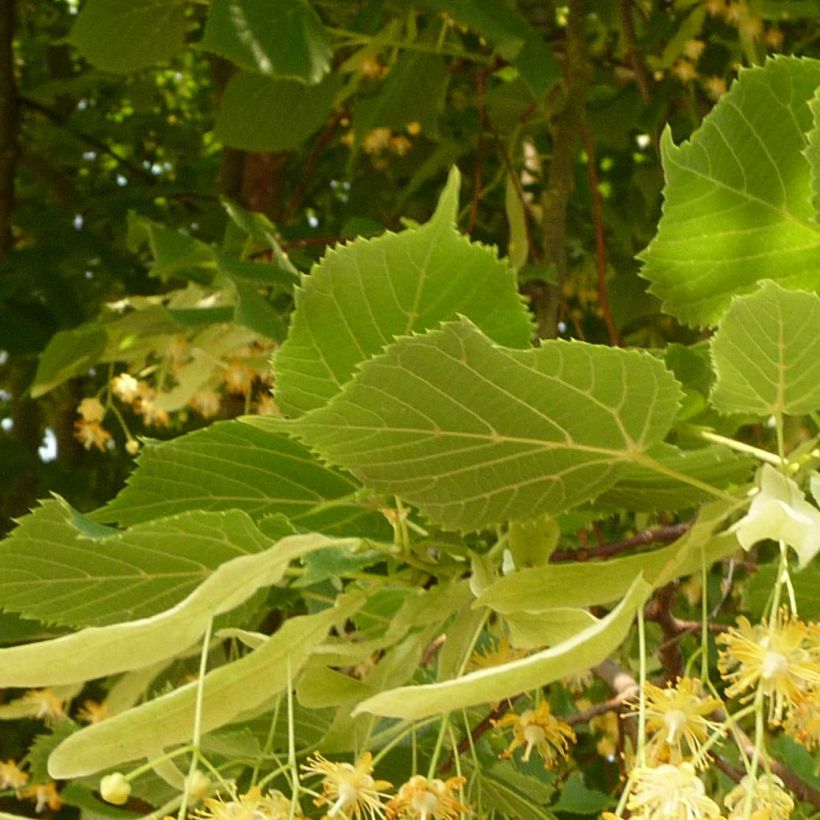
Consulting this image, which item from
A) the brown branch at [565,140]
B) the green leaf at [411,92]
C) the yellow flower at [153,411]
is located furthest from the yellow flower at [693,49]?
the yellow flower at [153,411]

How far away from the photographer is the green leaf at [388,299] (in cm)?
56

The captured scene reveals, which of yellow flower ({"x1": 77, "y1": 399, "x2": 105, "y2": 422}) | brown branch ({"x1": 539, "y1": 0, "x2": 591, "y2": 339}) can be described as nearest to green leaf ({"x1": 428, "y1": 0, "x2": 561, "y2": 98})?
brown branch ({"x1": 539, "y1": 0, "x2": 591, "y2": 339})

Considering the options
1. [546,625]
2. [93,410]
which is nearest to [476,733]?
[546,625]

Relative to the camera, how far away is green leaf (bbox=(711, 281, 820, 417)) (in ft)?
1.54

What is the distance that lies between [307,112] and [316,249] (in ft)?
0.61

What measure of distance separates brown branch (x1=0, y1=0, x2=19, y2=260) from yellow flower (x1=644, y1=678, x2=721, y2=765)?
63.7 inches

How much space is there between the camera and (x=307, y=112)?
1.54 m

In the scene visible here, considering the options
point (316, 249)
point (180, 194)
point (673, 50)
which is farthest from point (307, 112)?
point (673, 50)

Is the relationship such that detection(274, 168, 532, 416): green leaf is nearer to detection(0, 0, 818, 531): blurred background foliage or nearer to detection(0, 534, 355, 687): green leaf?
detection(0, 534, 355, 687): green leaf

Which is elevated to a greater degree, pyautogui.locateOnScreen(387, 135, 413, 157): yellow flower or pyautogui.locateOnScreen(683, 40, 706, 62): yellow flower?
pyautogui.locateOnScreen(683, 40, 706, 62): yellow flower

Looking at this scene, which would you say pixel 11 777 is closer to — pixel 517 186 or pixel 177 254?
pixel 177 254

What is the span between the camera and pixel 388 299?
566 millimetres

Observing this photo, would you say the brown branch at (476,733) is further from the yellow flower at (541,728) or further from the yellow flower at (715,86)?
the yellow flower at (715,86)

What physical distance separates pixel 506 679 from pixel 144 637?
0.15m
